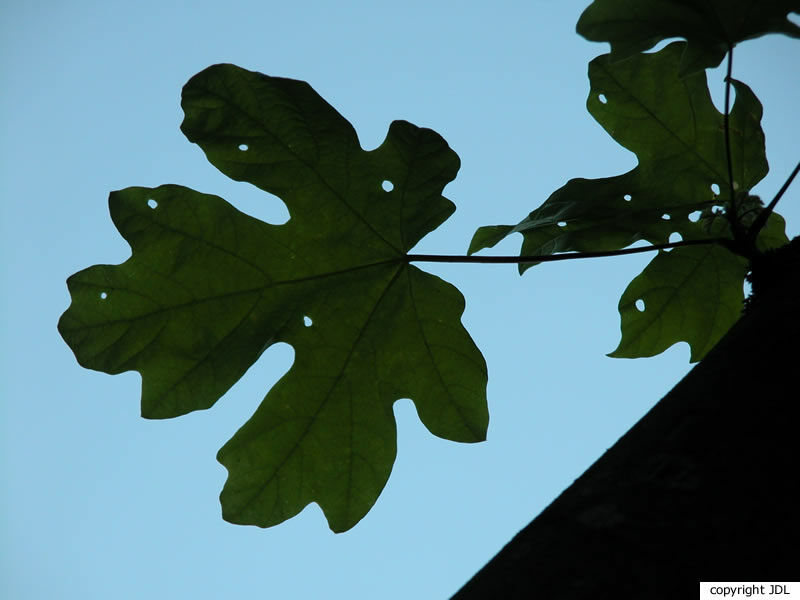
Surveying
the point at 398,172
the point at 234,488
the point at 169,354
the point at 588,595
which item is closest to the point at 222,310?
the point at 169,354

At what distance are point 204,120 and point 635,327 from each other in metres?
1.42

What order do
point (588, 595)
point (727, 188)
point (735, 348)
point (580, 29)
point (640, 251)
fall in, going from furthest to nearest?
point (727, 188) → point (640, 251) → point (580, 29) → point (735, 348) → point (588, 595)

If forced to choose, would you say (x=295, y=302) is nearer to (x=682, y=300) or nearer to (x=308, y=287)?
(x=308, y=287)

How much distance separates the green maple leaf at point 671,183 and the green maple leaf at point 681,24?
49cm

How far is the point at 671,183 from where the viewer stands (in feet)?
7.40

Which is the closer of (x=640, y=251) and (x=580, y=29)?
(x=580, y=29)

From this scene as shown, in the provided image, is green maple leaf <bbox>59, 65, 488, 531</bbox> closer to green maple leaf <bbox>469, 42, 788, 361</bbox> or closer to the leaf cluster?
the leaf cluster

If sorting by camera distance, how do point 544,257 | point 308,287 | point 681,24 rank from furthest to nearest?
1. point 308,287
2. point 544,257
3. point 681,24

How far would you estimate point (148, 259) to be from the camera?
1.91 m

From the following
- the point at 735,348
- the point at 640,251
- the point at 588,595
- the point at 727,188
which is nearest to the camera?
the point at 588,595

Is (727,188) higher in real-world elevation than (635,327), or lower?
higher

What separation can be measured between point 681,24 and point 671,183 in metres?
0.68

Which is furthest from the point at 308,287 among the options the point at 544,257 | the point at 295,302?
the point at 544,257

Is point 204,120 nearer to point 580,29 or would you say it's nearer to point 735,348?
point 580,29
